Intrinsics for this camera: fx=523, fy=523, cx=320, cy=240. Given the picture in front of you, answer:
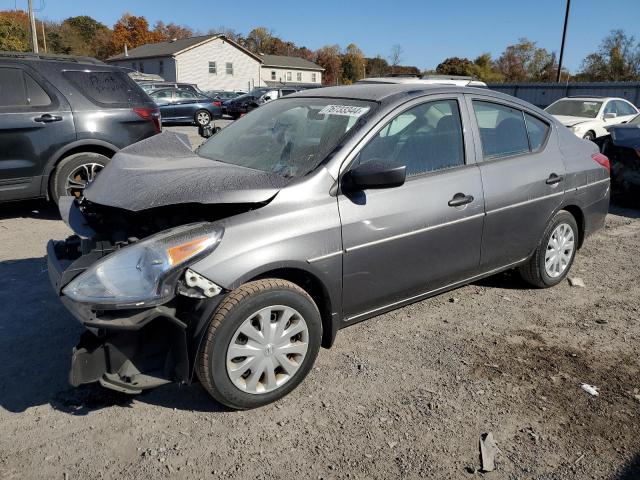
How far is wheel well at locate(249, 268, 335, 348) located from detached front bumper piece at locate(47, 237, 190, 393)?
1.80 ft

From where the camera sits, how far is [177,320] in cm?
255

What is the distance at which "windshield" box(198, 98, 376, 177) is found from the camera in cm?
327

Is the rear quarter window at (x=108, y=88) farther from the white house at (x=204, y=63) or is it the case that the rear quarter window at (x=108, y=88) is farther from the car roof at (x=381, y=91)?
the white house at (x=204, y=63)

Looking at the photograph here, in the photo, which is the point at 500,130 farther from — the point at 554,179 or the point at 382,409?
the point at 382,409

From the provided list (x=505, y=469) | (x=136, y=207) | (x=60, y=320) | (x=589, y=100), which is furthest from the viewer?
(x=589, y=100)

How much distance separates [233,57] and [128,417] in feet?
185

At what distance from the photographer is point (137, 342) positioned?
2635 millimetres

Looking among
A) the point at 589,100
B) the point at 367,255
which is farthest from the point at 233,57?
the point at 367,255

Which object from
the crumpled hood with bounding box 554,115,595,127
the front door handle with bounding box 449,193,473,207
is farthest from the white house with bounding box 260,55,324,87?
the front door handle with bounding box 449,193,473,207

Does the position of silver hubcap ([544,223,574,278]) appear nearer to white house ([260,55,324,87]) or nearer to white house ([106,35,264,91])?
white house ([106,35,264,91])

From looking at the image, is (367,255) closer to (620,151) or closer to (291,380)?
(291,380)

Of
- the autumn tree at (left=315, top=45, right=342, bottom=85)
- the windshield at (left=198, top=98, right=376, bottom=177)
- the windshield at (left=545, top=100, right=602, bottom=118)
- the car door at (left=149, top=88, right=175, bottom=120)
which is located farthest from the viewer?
the autumn tree at (left=315, top=45, right=342, bottom=85)

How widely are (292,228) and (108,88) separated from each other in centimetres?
489

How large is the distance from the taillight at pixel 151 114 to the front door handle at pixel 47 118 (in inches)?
37.4
